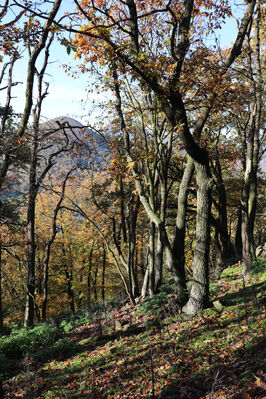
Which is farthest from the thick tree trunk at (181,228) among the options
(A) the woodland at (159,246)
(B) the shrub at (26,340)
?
(B) the shrub at (26,340)

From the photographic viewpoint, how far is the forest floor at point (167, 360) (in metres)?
4.48

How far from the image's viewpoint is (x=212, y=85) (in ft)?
24.0

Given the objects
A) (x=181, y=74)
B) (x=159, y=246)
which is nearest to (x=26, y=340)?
(x=159, y=246)

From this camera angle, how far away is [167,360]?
5645mm

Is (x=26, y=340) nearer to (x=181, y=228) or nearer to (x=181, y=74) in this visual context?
(x=181, y=228)

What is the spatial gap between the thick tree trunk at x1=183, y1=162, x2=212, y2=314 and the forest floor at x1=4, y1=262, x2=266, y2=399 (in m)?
0.35

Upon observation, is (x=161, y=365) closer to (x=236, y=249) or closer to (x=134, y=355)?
(x=134, y=355)

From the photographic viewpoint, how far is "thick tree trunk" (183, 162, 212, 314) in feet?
25.0

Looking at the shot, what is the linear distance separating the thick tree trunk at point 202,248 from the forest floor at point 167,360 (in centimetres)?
35

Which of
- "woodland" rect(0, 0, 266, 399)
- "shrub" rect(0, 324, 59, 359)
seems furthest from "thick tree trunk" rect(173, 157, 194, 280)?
"shrub" rect(0, 324, 59, 359)

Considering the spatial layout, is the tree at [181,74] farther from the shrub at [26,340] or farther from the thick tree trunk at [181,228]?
the shrub at [26,340]

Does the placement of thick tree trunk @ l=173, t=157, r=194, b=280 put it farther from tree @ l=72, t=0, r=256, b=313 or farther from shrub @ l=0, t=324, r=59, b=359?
shrub @ l=0, t=324, r=59, b=359

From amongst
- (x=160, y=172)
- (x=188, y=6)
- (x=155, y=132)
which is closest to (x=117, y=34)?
(x=188, y=6)

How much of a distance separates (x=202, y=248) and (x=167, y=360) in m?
3.02
